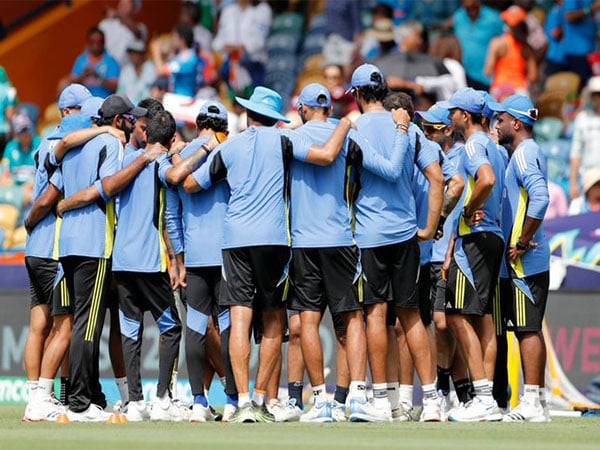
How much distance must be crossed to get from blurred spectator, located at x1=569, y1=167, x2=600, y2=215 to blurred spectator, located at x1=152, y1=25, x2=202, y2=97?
670 cm

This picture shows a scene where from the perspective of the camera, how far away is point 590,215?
17.0 m

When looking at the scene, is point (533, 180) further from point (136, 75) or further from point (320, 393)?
point (136, 75)

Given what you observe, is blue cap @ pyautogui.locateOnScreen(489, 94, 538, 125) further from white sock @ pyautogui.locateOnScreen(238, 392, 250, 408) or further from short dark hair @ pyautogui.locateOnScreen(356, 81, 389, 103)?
white sock @ pyautogui.locateOnScreen(238, 392, 250, 408)

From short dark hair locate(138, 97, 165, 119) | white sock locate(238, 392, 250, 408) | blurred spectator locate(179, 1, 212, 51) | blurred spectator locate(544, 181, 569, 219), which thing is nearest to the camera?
white sock locate(238, 392, 250, 408)

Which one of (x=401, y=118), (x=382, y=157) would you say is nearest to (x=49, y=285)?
(x=382, y=157)

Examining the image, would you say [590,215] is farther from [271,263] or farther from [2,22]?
[2,22]

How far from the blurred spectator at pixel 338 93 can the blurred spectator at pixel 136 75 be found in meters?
4.34

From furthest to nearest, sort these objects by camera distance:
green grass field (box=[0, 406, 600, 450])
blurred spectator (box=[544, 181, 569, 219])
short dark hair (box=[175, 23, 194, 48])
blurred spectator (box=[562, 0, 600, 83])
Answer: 1. short dark hair (box=[175, 23, 194, 48])
2. blurred spectator (box=[562, 0, 600, 83])
3. blurred spectator (box=[544, 181, 569, 219])
4. green grass field (box=[0, 406, 600, 450])

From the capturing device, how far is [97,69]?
83.4ft

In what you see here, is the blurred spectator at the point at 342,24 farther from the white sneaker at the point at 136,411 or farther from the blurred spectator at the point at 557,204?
the white sneaker at the point at 136,411

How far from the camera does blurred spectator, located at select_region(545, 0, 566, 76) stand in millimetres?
23062

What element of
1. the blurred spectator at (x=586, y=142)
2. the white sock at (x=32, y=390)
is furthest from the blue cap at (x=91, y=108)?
the blurred spectator at (x=586, y=142)

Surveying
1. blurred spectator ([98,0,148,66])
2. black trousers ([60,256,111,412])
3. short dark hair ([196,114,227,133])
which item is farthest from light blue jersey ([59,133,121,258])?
blurred spectator ([98,0,148,66])

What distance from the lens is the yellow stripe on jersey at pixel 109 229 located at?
1360 centimetres
